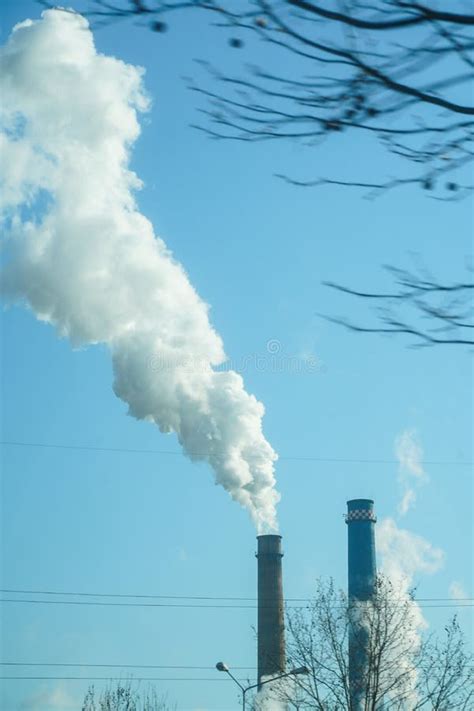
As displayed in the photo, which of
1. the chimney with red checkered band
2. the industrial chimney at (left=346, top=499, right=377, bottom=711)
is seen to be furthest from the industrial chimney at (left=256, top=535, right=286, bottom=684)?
the chimney with red checkered band

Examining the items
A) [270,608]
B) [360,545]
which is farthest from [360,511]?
[270,608]

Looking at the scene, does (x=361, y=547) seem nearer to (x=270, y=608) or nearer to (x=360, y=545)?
(x=360, y=545)

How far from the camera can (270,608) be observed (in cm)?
3800

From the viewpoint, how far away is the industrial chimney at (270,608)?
3650 cm

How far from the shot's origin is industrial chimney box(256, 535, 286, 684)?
36.5 meters

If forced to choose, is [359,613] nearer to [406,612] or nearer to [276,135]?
[406,612]

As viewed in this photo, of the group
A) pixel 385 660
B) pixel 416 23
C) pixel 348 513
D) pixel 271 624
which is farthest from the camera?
pixel 348 513

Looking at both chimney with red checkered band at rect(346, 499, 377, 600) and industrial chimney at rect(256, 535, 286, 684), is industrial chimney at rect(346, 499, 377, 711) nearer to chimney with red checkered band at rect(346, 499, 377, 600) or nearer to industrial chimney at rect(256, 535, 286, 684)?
chimney with red checkered band at rect(346, 499, 377, 600)

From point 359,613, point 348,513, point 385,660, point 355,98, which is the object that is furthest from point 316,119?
point 348,513

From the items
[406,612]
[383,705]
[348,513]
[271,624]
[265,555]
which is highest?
[348,513]

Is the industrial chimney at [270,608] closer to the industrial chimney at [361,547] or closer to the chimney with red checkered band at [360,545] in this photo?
the industrial chimney at [361,547]

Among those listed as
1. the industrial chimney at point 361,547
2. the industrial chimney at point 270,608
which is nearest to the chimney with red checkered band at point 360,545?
the industrial chimney at point 361,547

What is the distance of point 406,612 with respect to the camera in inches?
803

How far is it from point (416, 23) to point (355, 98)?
383mm
